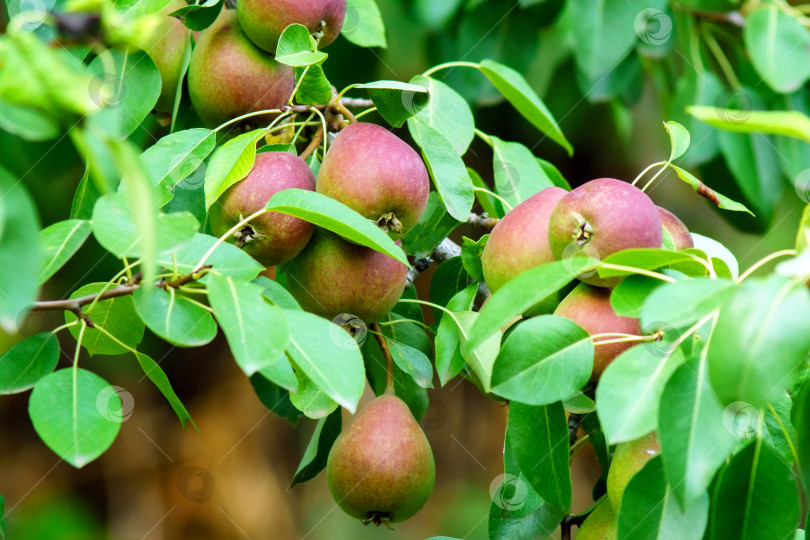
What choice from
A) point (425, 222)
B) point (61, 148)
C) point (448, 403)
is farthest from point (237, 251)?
point (448, 403)

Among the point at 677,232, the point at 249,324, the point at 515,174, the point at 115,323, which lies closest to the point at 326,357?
the point at 249,324

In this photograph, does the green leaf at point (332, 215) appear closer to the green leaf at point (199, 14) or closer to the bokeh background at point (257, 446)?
the green leaf at point (199, 14)

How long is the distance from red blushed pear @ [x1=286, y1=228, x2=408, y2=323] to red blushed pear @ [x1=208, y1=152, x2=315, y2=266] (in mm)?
21

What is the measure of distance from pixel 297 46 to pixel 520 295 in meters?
0.34

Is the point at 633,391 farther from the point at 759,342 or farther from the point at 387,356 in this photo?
the point at 387,356

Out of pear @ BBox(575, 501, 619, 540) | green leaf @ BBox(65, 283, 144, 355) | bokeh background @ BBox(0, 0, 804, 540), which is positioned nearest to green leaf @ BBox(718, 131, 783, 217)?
bokeh background @ BBox(0, 0, 804, 540)

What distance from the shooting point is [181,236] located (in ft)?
1.76

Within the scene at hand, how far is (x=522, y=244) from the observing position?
2.39ft

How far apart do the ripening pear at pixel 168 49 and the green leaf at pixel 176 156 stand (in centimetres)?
19

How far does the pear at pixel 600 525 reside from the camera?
0.73m

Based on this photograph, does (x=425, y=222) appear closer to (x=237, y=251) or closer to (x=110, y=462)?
(x=237, y=251)

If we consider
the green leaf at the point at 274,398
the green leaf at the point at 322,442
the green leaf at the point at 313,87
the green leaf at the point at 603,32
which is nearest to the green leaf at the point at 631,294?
the green leaf at the point at 313,87

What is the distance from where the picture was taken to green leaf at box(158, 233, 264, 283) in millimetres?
613

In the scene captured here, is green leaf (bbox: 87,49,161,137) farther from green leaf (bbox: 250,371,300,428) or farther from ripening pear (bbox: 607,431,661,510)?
ripening pear (bbox: 607,431,661,510)
